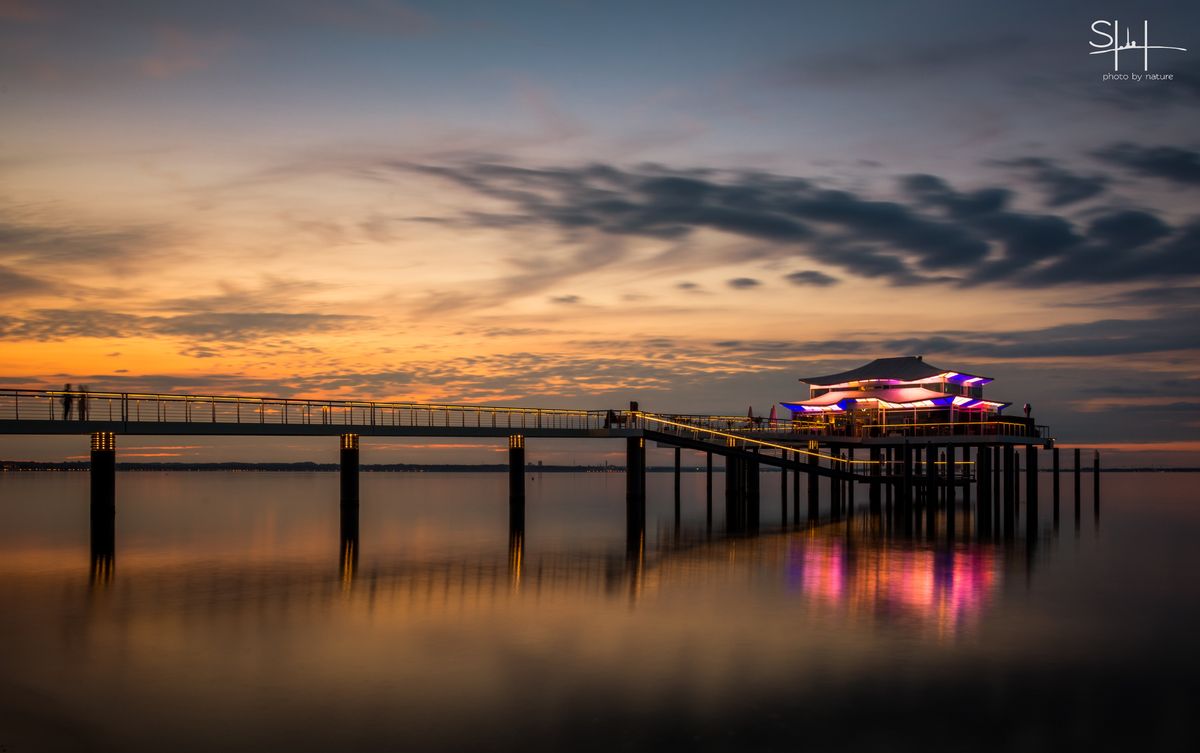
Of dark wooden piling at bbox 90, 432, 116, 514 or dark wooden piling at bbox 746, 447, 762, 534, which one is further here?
dark wooden piling at bbox 746, 447, 762, 534

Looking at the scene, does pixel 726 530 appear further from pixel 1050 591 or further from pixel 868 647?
pixel 868 647

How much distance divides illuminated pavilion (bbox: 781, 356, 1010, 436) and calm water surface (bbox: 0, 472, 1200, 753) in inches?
615

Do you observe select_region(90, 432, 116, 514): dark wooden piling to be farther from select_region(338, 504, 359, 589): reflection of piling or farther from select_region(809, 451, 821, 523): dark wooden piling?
select_region(809, 451, 821, 523): dark wooden piling

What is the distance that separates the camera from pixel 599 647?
21453 millimetres

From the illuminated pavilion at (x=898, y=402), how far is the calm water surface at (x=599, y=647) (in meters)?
15.6

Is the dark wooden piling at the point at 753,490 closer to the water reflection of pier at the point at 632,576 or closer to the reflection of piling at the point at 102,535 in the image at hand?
the water reflection of pier at the point at 632,576

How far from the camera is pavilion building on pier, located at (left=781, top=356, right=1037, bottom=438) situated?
5509 centimetres

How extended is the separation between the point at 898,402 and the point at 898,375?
347 cm

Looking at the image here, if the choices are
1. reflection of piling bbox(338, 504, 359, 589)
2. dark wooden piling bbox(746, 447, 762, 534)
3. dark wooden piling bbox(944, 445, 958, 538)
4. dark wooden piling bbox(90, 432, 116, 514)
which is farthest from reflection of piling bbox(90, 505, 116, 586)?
dark wooden piling bbox(944, 445, 958, 538)

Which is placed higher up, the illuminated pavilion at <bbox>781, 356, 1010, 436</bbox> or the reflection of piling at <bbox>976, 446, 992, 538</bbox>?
the illuminated pavilion at <bbox>781, 356, 1010, 436</bbox>

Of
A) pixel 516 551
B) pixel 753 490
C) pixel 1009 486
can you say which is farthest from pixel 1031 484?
pixel 516 551

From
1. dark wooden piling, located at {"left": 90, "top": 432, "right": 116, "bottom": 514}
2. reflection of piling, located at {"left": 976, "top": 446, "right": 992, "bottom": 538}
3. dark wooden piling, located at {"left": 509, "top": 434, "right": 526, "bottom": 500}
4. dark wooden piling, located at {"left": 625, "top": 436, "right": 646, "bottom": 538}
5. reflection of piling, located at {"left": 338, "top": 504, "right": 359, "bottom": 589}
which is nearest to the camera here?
reflection of piling, located at {"left": 338, "top": 504, "right": 359, "bottom": 589}

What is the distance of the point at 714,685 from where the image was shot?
59.5ft

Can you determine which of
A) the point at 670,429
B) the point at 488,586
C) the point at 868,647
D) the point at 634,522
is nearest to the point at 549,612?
the point at 488,586
